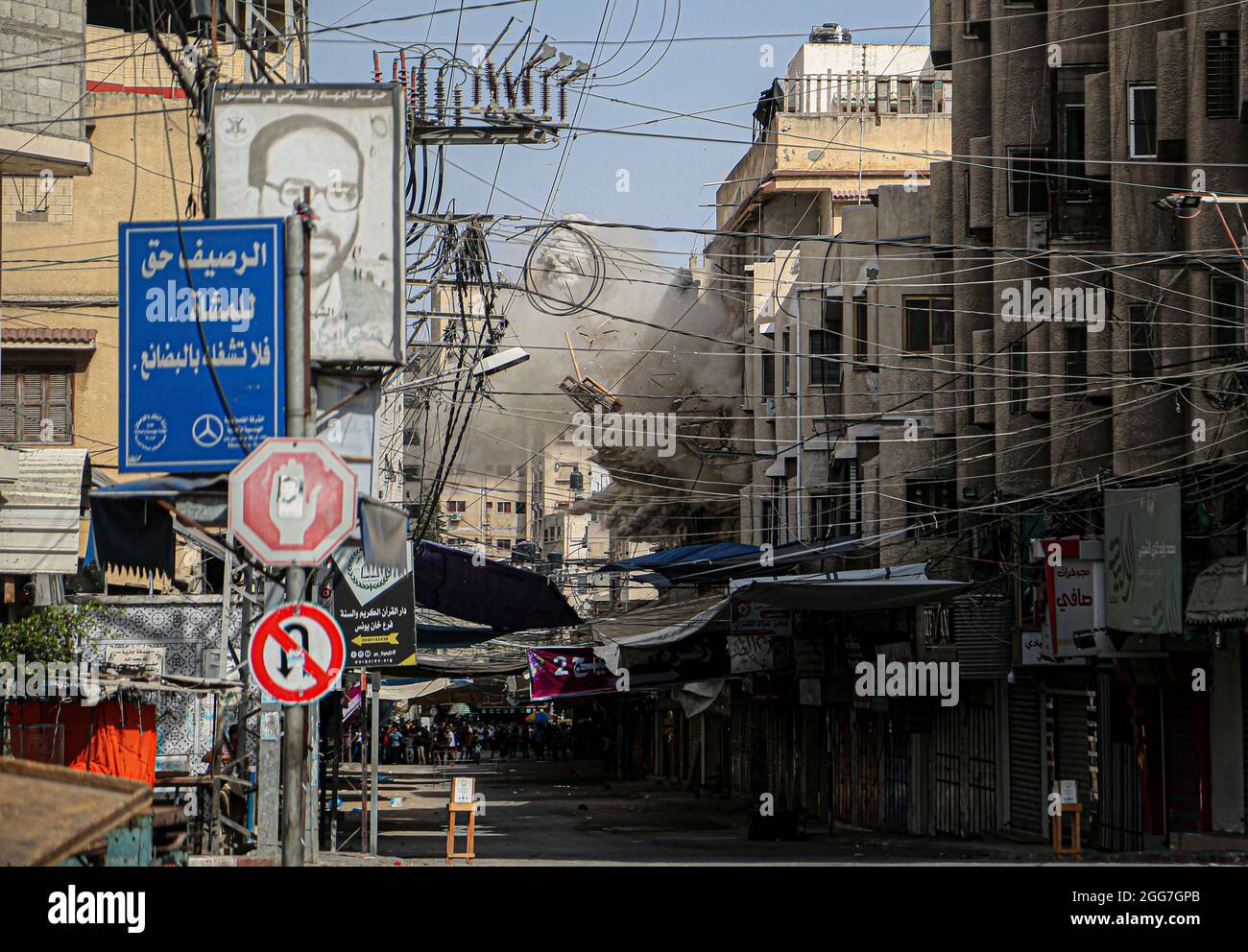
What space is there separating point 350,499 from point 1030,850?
1510cm

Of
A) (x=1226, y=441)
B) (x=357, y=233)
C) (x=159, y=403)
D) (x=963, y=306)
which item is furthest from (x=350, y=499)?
(x=963, y=306)

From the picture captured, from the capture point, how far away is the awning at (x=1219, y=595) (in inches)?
698

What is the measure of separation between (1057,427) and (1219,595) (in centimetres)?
659

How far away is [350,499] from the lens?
10758 millimetres

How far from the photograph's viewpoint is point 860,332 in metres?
34.6

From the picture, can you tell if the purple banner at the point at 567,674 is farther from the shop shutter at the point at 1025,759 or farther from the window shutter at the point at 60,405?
the window shutter at the point at 60,405

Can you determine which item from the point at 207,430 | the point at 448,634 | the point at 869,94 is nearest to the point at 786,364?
the point at 869,94

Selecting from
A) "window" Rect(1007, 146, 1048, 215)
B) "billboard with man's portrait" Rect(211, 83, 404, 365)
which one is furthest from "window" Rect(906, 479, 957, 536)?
"billboard with man's portrait" Rect(211, 83, 404, 365)

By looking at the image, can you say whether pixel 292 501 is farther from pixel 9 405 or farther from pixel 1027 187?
pixel 9 405

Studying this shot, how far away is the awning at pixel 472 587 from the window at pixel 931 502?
687 centimetres

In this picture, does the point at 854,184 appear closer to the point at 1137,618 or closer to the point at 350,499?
the point at 1137,618

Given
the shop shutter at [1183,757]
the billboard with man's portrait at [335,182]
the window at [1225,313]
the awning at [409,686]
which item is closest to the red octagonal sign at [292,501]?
the billboard with man's portrait at [335,182]

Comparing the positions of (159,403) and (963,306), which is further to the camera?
(963,306)
